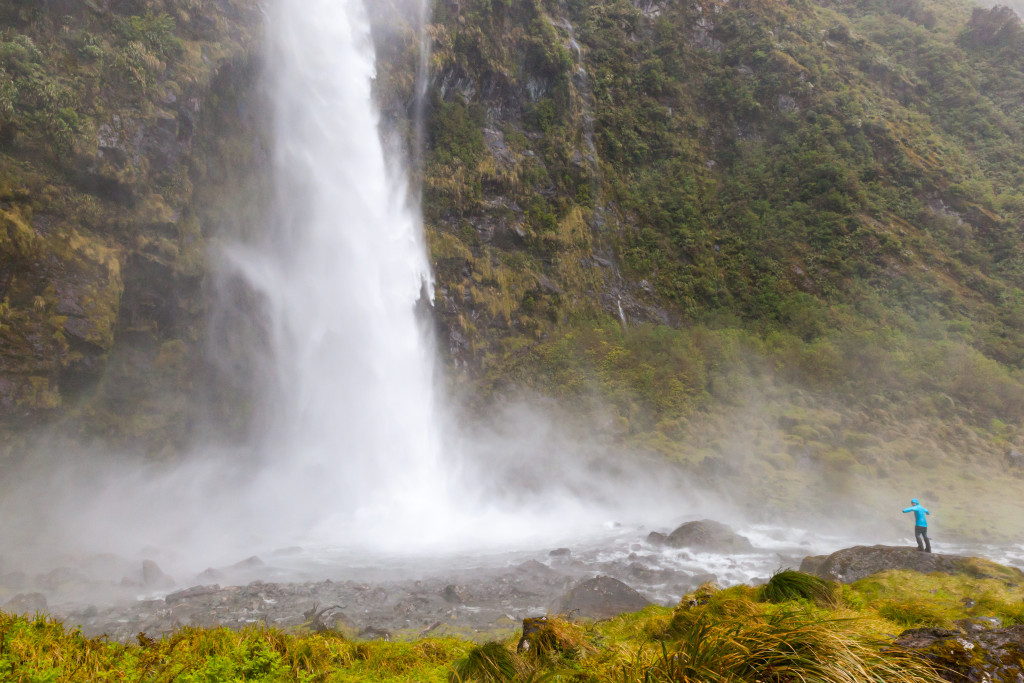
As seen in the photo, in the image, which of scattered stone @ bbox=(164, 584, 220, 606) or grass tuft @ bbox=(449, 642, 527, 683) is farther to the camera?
scattered stone @ bbox=(164, 584, 220, 606)

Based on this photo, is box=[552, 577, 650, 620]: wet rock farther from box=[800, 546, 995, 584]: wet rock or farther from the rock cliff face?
the rock cliff face

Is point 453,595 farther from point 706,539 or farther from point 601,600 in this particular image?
point 706,539

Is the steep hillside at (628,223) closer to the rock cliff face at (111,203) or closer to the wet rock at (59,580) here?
the rock cliff face at (111,203)

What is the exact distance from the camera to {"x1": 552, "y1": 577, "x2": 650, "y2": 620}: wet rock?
9.05 m

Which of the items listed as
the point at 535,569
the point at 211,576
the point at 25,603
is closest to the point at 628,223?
the point at 535,569

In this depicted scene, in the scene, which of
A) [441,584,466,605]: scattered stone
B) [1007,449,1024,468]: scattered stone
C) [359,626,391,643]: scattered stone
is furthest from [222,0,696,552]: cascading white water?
[1007,449,1024,468]: scattered stone

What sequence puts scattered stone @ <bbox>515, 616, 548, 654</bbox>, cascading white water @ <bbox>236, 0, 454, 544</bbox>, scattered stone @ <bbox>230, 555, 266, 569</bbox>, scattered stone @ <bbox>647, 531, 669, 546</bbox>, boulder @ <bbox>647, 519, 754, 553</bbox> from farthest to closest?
1. cascading white water @ <bbox>236, 0, 454, 544</bbox>
2. scattered stone @ <bbox>647, 531, 669, 546</bbox>
3. boulder @ <bbox>647, 519, 754, 553</bbox>
4. scattered stone @ <bbox>230, 555, 266, 569</bbox>
5. scattered stone @ <bbox>515, 616, 548, 654</bbox>

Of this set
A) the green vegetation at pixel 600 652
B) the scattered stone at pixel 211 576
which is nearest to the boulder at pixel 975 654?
the green vegetation at pixel 600 652

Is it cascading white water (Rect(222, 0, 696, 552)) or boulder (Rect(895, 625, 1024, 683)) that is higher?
cascading white water (Rect(222, 0, 696, 552))

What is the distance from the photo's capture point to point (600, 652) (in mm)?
3676

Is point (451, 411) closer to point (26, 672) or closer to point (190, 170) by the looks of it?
point (190, 170)

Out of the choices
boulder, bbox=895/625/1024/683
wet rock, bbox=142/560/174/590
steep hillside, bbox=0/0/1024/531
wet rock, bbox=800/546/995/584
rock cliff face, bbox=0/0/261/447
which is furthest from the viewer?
steep hillside, bbox=0/0/1024/531

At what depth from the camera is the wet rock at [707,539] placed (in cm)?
1484

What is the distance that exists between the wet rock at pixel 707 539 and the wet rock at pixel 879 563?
5.33m
